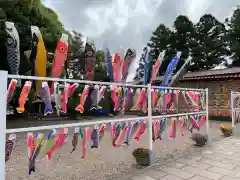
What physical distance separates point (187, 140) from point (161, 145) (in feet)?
3.04

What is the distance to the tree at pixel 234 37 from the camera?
17.1 meters

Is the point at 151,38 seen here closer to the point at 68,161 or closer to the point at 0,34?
the point at 0,34

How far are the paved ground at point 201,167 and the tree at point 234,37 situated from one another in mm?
15337

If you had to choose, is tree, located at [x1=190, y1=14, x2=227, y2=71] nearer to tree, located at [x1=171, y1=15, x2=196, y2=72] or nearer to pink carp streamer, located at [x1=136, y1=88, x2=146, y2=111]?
tree, located at [x1=171, y1=15, x2=196, y2=72]

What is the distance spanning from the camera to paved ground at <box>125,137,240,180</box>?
288 cm

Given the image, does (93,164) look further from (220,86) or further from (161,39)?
(161,39)

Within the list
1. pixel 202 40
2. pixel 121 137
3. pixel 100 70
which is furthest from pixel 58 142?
pixel 202 40

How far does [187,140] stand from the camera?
5.47 m

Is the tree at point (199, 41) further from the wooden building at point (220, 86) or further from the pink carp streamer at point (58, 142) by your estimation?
the pink carp streamer at point (58, 142)

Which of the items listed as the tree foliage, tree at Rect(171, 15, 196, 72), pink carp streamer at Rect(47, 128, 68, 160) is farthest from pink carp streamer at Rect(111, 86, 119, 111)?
tree at Rect(171, 15, 196, 72)

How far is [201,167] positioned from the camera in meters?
3.24

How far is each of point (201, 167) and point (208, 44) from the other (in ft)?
56.0

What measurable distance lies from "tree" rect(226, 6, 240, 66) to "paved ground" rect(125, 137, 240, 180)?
1534cm

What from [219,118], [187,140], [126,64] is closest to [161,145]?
[187,140]
